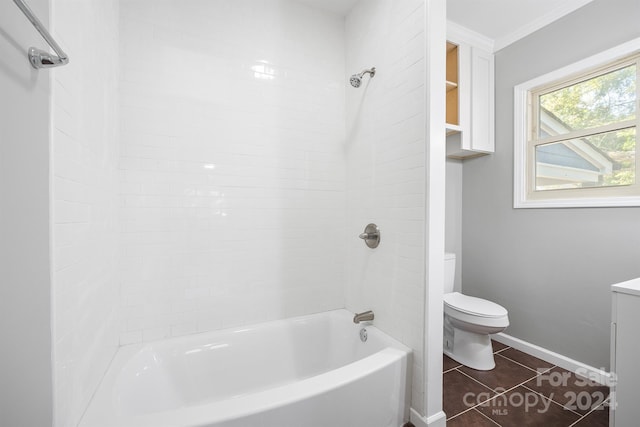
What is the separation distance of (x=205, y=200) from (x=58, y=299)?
0.92 metres

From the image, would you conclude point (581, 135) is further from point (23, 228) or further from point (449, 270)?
Result: point (23, 228)

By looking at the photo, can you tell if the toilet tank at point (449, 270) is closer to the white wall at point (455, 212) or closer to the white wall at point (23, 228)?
the white wall at point (455, 212)

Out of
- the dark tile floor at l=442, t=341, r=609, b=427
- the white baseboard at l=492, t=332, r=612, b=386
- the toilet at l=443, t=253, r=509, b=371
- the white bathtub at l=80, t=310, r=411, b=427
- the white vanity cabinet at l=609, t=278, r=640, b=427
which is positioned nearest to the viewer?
the white bathtub at l=80, t=310, r=411, b=427

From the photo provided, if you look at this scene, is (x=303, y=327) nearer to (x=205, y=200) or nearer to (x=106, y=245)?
(x=205, y=200)

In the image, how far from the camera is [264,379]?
1.65 metres

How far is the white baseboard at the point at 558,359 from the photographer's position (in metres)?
1.77

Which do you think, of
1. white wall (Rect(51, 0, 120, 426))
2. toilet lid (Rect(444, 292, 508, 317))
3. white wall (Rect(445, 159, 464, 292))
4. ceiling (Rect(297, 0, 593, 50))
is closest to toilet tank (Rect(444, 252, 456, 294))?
toilet lid (Rect(444, 292, 508, 317))

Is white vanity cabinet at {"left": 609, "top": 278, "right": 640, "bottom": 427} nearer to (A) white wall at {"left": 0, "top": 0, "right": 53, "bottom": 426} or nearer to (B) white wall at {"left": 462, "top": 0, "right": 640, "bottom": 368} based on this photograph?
(B) white wall at {"left": 462, "top": 0, "right": 640, "bottom": 368}

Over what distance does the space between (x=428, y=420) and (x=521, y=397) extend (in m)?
0.80

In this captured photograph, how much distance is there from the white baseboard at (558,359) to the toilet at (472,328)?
1.26ft

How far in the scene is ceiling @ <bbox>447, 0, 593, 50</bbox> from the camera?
197cm

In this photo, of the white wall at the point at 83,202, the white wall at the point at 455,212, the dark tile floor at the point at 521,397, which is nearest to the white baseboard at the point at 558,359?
the dark tile floor at the point at 521,397

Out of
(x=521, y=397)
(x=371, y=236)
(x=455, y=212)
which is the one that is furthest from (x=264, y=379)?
(x=455, y=212)

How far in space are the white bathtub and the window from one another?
179 centimetres
